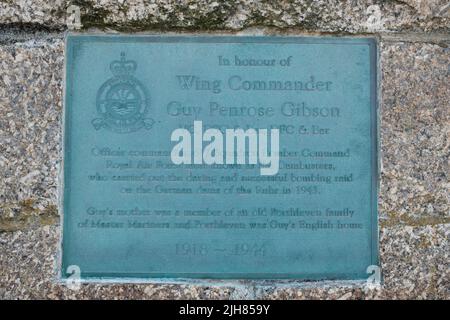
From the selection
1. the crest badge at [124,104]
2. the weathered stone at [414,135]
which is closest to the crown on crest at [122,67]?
the crest badge at [124,104]

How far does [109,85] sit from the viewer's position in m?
2.56

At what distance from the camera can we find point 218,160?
2.54 meters

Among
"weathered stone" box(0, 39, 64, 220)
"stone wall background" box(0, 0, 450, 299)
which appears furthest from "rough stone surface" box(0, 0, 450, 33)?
"weathered stone" box(0, 39, 64, 220)

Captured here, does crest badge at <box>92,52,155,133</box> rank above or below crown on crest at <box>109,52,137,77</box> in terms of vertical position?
below

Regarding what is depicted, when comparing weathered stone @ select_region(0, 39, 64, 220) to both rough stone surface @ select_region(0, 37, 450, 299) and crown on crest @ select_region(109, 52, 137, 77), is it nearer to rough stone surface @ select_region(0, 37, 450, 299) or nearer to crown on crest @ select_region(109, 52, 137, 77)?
rough stone surface @ select_region(0, 37, 450, 299)

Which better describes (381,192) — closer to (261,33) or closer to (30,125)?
(261,33)

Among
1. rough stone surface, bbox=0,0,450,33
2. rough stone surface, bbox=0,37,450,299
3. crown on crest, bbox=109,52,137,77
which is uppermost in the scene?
rough stone surface, bbox=0,0,450,33

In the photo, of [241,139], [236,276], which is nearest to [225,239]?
[236,276]

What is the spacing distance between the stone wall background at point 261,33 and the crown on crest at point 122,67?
13cm

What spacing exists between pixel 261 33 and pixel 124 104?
570mm

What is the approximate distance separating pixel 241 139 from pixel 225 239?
0.37 m

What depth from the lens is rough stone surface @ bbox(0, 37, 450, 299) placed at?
252 centimetres

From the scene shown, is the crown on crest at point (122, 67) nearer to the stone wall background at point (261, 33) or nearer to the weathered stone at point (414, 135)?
the stone wall background at point (261, 33)

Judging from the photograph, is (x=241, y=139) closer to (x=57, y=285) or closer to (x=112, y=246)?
(x=112, y=246)
